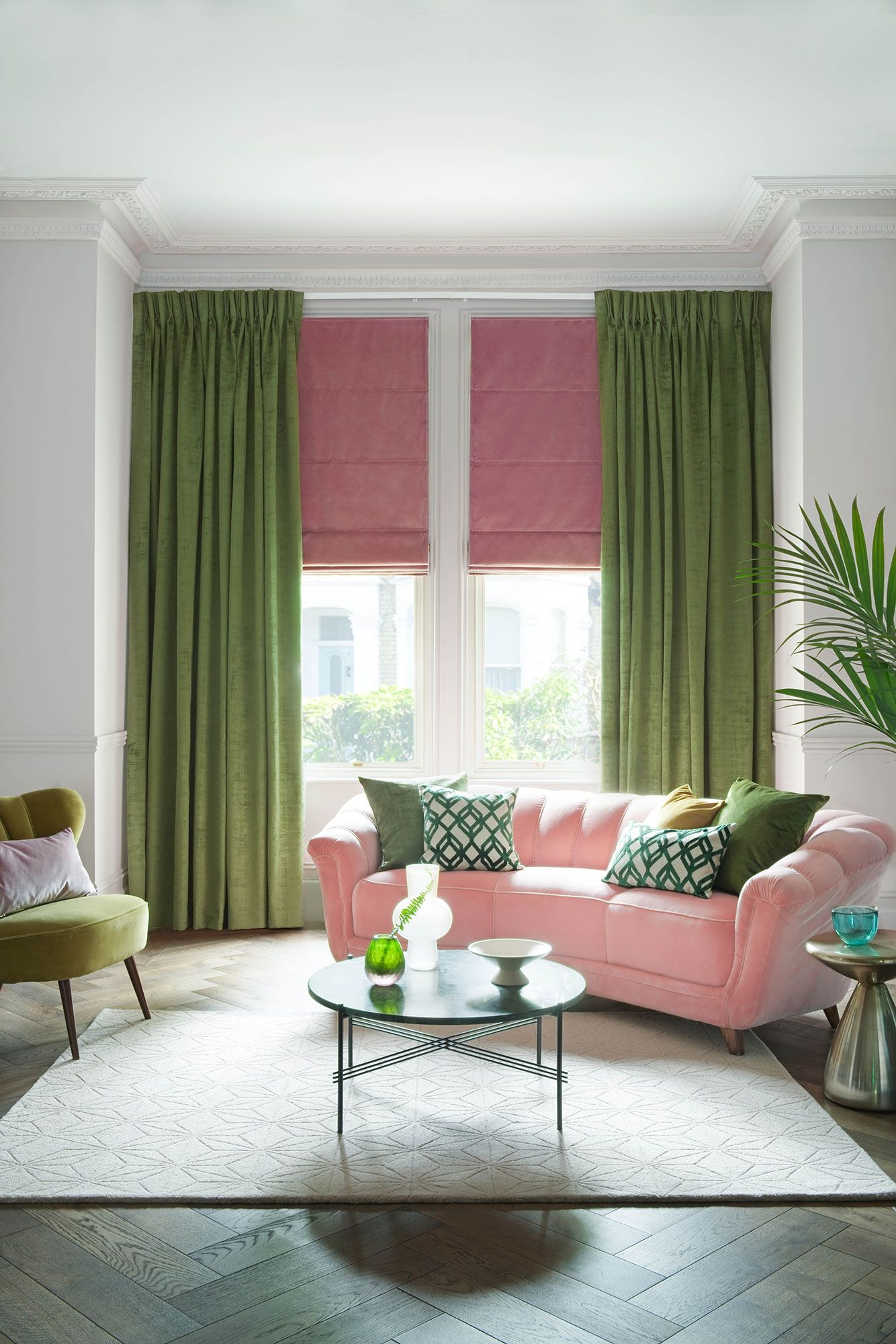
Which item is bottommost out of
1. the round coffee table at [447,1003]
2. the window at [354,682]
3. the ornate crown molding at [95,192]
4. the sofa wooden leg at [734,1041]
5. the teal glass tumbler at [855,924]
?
the sofa wooden leg at [734,1041]

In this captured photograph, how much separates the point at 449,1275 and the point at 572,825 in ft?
7.98

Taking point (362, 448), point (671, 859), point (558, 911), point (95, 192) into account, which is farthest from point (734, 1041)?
point (95, 192)

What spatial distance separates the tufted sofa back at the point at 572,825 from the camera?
4.56m

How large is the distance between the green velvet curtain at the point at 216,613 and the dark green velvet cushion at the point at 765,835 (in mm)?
2261

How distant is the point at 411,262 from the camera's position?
5.45 m

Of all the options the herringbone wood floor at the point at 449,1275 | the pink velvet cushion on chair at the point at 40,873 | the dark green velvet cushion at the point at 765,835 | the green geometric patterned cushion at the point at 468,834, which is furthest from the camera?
the green geometric patterned cushion at the point at 468,834

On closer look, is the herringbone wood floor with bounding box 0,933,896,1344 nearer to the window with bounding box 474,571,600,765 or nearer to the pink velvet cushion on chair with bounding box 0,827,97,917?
the pink velvet cushion on chair with bounding box 0,827,97,917

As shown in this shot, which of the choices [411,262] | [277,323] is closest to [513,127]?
[411,262]

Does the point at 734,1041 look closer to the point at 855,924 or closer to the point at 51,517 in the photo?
the point at 855,924

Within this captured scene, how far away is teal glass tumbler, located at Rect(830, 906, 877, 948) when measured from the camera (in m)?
3.27

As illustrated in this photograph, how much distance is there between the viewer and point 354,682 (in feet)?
18.5

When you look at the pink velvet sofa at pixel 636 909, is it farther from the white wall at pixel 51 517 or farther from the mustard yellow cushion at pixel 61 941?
the white wall at pixel 51 517

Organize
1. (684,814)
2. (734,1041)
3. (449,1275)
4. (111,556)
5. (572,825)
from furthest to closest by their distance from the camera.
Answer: (111,556) < (572,825) < (684,814) < (734,1041) < (449,1275)

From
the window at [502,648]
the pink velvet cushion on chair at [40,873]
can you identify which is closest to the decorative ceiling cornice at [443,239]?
the window at [502,648]
